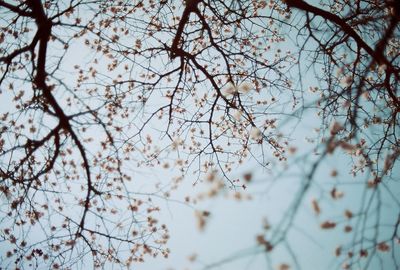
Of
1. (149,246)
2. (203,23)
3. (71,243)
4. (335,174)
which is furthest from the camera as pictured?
(203,23)

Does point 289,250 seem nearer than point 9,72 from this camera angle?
Yes

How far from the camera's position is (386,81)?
4.92 meters

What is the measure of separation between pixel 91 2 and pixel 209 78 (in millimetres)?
2749

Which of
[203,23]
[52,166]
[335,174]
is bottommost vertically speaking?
[335,174]

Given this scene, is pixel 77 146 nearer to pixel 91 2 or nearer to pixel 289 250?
pixel 91 2

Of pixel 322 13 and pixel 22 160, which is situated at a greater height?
pixel 322 13

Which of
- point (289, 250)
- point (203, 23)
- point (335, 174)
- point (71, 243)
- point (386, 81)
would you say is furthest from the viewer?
point (203, 23)

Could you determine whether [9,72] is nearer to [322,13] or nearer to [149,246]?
[149,246]

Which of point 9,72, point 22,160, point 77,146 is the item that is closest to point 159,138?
point 77,146

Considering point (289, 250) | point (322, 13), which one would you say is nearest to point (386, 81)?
point (322, 13)

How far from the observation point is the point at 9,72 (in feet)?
15.2

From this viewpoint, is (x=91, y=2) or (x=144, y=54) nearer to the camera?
(x=91, y=2)

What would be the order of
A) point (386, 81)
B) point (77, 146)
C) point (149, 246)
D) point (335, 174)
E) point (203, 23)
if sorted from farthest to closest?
point (203, 23) → point (149, 246) → point (386, 81) → point (77, 146) → point (335, 174)

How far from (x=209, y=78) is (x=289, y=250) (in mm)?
4632
